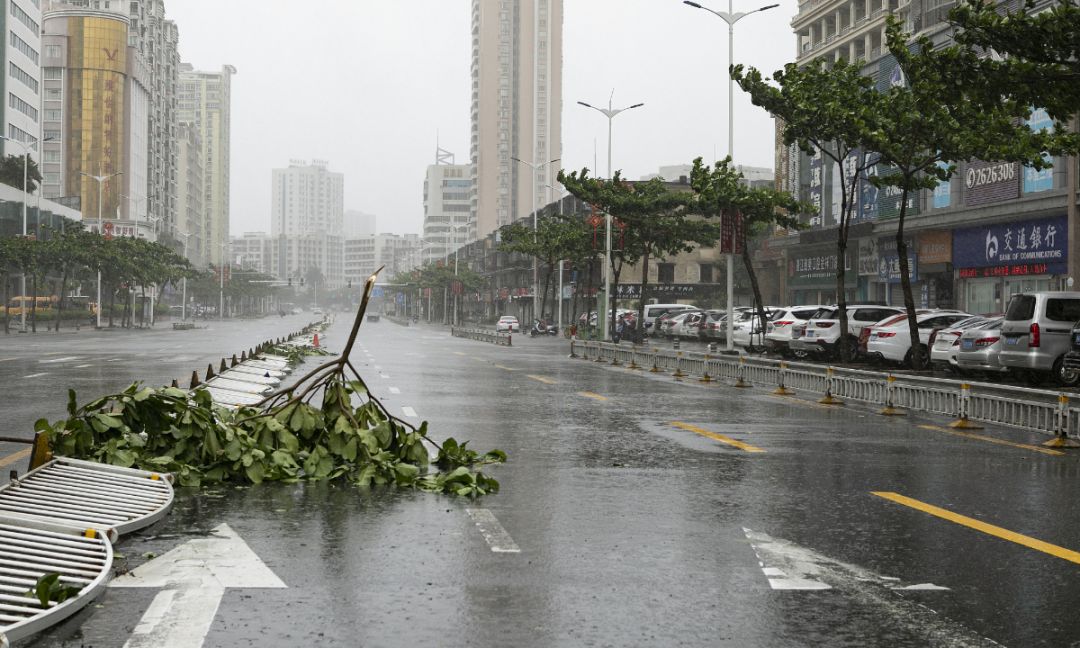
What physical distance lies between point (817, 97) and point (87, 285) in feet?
322

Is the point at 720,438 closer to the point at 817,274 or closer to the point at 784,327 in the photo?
the point at 784,327

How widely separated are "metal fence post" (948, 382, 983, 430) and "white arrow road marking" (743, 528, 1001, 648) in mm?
9673

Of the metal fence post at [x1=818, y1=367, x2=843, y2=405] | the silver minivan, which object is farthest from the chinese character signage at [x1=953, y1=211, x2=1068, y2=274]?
the metal fence post at [x1=818, y1=367, x2=843, y2=405]

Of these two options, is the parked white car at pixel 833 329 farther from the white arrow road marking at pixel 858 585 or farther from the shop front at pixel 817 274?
the shop front at pixel 817 274

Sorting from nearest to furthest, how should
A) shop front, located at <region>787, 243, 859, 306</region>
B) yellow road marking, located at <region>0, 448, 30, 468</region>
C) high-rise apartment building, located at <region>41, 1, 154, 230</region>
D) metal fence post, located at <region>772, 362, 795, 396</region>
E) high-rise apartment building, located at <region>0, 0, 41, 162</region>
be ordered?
yellow road marking, located at <region>0, 448, 30, 468</region>
metal fence post, located at <region>772, 362, 795, 396</region>
shop front, located at <region>787, 243, 859, 306</region>
high-rise apartment building, located at <region>0, 0, 41, 162</region>
high-rise apartment building, located at <region>41, 1, 154, 230</region>

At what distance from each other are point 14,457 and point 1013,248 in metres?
43.0

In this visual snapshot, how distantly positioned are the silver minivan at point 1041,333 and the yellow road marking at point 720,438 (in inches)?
430

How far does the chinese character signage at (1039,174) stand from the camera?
44000 millimetres

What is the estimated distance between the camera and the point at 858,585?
255 inches

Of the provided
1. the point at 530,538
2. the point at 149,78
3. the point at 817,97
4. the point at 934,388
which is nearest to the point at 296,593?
the point at 530,538

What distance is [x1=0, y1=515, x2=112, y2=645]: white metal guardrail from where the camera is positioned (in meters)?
5.28

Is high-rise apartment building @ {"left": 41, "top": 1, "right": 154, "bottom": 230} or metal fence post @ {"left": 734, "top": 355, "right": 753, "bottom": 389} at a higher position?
high-rise apartment building @ {"left": 41, "top": 1, "right": 154, "bottom": 230}

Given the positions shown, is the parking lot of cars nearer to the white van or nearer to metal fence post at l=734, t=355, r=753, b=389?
metal fence post at l=734, t=355, r=753, b=389

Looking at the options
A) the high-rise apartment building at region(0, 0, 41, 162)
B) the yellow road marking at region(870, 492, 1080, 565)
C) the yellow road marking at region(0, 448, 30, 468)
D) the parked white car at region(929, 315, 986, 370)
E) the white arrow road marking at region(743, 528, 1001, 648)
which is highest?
the high-rise apartment building at region(0, 0, 41, 162)
